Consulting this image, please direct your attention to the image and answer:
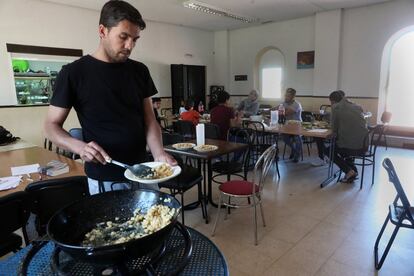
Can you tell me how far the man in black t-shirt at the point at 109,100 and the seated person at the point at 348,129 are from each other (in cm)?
299

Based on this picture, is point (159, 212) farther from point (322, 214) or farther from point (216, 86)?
point (216, 86)

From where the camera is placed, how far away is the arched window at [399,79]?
589cm

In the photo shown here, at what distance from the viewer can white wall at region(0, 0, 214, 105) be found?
16.7 feet

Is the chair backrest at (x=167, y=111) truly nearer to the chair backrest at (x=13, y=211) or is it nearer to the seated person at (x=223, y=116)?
the seated person at (x=223, y=116)

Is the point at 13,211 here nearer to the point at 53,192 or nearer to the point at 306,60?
the point at 53,192

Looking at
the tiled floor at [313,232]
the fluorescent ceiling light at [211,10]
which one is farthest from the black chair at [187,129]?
the fluorescent ceiling light at [211,10]

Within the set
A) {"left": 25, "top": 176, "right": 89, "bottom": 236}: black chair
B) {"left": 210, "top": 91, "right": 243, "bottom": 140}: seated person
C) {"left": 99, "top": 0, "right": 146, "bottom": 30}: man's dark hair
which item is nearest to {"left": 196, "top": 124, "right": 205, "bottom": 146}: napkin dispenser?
{"left": 210, "top": 91, "right": 243, "bottom": 140}: seated person

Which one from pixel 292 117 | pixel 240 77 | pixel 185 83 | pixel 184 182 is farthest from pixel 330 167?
pixel 240 77

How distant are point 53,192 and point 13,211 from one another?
0.70 feet

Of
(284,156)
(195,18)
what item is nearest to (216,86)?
(195,18)

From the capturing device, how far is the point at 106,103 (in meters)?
1.29

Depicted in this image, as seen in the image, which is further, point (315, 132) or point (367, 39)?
point (367, 39)

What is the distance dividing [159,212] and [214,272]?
25 centimetres

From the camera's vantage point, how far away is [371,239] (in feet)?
8.02
